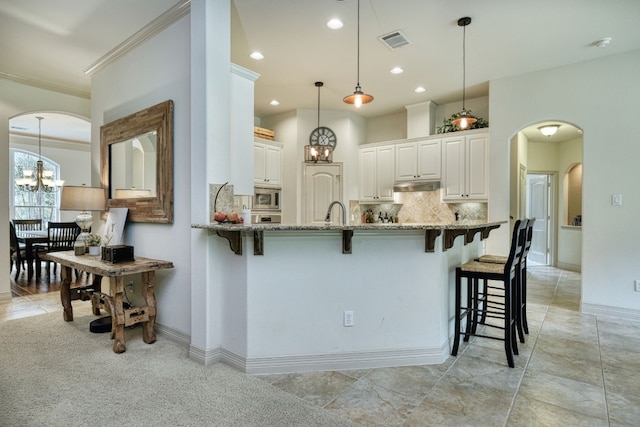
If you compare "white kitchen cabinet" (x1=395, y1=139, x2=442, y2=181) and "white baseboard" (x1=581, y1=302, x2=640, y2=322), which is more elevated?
"white kitchen cabinet" (x1=395, y1=139, x2=442, y2=181)

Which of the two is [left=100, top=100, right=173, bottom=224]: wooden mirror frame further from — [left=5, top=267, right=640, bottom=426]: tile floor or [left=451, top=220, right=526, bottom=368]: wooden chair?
[left=451, top=220, right=526, bottom=368]: wooden chair

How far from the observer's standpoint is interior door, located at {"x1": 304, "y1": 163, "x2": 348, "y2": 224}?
21.0ft

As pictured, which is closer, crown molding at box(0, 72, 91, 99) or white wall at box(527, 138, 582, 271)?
crown molding at box(0, 72, 91, 99)

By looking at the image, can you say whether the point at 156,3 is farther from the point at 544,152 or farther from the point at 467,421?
the point at 544,152

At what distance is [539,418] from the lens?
6.61 ft

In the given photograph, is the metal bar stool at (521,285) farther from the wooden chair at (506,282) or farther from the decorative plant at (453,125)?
the decorative plant at (453,125)

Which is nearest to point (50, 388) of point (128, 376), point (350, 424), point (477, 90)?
point (128, 376)

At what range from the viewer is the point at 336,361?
2.59 m

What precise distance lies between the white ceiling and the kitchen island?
2.14m

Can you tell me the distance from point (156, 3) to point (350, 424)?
3.60 metres

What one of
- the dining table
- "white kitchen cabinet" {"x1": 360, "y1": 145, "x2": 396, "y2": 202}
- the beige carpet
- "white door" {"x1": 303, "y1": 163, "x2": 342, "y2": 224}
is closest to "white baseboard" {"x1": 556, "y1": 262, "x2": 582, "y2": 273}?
"white kitchen cabinet" {"x1": 360, "y1": 145, "x2": 396, "y2": 202}

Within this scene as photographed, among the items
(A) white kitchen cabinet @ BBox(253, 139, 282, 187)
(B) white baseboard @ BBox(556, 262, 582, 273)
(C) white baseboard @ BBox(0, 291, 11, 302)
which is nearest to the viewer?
(C) white baseboard @ BBox(0, 291, 11, 302)

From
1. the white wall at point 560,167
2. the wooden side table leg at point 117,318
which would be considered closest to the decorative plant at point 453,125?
the white wall at point 560,167

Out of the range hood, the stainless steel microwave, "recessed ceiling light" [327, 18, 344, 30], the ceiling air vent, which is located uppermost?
"recessed ceiling light" [327, 18, 344, 30]
